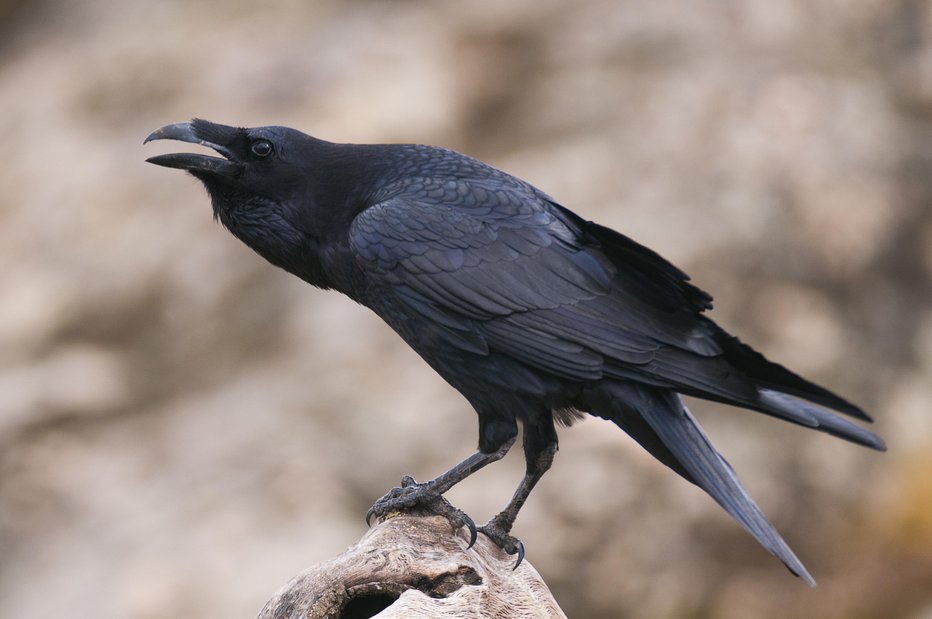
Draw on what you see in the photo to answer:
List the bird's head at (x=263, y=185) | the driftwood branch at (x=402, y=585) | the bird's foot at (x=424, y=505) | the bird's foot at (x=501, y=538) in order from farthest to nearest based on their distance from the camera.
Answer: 1. the bird's head at (x=263, y=185)
2. the bird's foot at (x=501, y=538)
3. the bird's foot at (x=424, y=505)
4. the driftwood branch at (x=402, y=585)

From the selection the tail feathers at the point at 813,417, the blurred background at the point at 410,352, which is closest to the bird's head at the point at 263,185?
the tail feathers at the point at 813,417

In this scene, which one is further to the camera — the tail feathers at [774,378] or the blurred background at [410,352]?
the blurred background at [410,352]

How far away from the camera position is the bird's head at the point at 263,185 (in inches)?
212

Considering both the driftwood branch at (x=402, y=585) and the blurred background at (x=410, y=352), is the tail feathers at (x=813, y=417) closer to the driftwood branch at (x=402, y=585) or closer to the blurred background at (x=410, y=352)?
the driftwood branch at (x=402, y=585)

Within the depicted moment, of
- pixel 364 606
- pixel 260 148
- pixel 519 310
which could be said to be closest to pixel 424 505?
pixel 364 606

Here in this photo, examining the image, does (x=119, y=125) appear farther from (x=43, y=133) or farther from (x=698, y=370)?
(x=698, y=370)

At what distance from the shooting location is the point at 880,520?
31.3 feet

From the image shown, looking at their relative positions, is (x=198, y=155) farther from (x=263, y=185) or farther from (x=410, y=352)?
(x=410, y=352)

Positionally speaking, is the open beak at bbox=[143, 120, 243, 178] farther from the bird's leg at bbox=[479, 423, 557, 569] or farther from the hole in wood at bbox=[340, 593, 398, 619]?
the hole in wood at bbox=[340, 593, 398, 619]

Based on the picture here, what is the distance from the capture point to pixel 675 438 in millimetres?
4914

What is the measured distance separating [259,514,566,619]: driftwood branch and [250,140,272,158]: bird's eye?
1781mm

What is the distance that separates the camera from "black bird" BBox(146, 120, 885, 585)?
4.91 metres

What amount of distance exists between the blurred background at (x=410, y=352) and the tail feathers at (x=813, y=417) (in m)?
4.30

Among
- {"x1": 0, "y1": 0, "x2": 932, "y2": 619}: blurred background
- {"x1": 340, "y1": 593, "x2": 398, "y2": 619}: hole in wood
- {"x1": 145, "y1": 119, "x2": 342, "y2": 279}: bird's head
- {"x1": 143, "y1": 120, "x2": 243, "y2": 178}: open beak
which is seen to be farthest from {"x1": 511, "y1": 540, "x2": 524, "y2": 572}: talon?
{"x1": 0, "y1": 0, "x2": 932, "y2": 619}: blurred background
